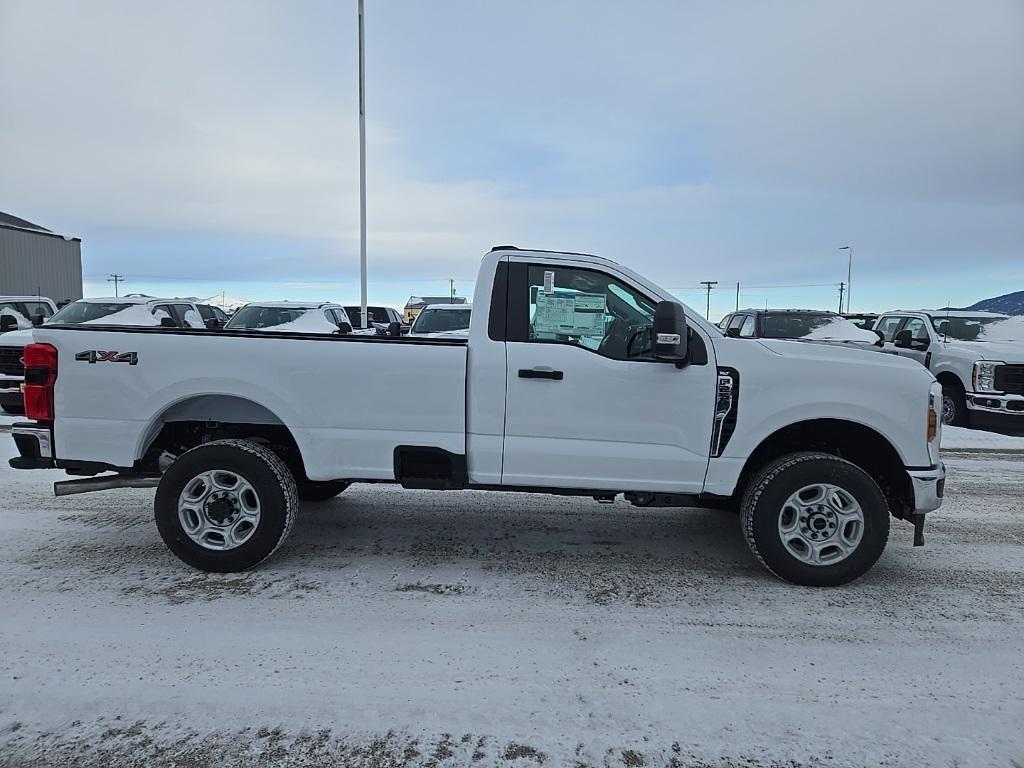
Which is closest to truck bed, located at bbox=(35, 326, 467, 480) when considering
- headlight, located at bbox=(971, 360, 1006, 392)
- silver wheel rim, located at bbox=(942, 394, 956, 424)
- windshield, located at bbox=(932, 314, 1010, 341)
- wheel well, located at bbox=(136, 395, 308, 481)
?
wheel well, located at bbox=(136, 395, 308, 481)

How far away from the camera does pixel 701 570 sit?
457 cm

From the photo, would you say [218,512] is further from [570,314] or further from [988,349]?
[988,349]

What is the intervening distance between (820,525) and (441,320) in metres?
8.87

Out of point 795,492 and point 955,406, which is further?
point 955,406

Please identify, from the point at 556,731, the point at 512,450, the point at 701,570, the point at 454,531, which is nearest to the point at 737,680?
the point at 556,731

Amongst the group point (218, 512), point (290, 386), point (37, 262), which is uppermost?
point (37, 262)

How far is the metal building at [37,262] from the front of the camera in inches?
1542

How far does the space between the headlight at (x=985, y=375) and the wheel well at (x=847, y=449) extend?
7.95 meters

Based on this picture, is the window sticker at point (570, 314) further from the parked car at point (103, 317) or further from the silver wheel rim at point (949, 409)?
the silver wheel rim at point (949, 409)

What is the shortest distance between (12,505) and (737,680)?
5929 mm

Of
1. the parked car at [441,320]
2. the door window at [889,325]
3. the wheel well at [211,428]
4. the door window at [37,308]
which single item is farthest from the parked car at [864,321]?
the door window at [37,308]

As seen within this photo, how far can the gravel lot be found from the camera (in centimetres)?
272

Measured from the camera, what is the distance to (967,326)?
1244cm

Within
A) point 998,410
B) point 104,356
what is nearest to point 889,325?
point 998,410
